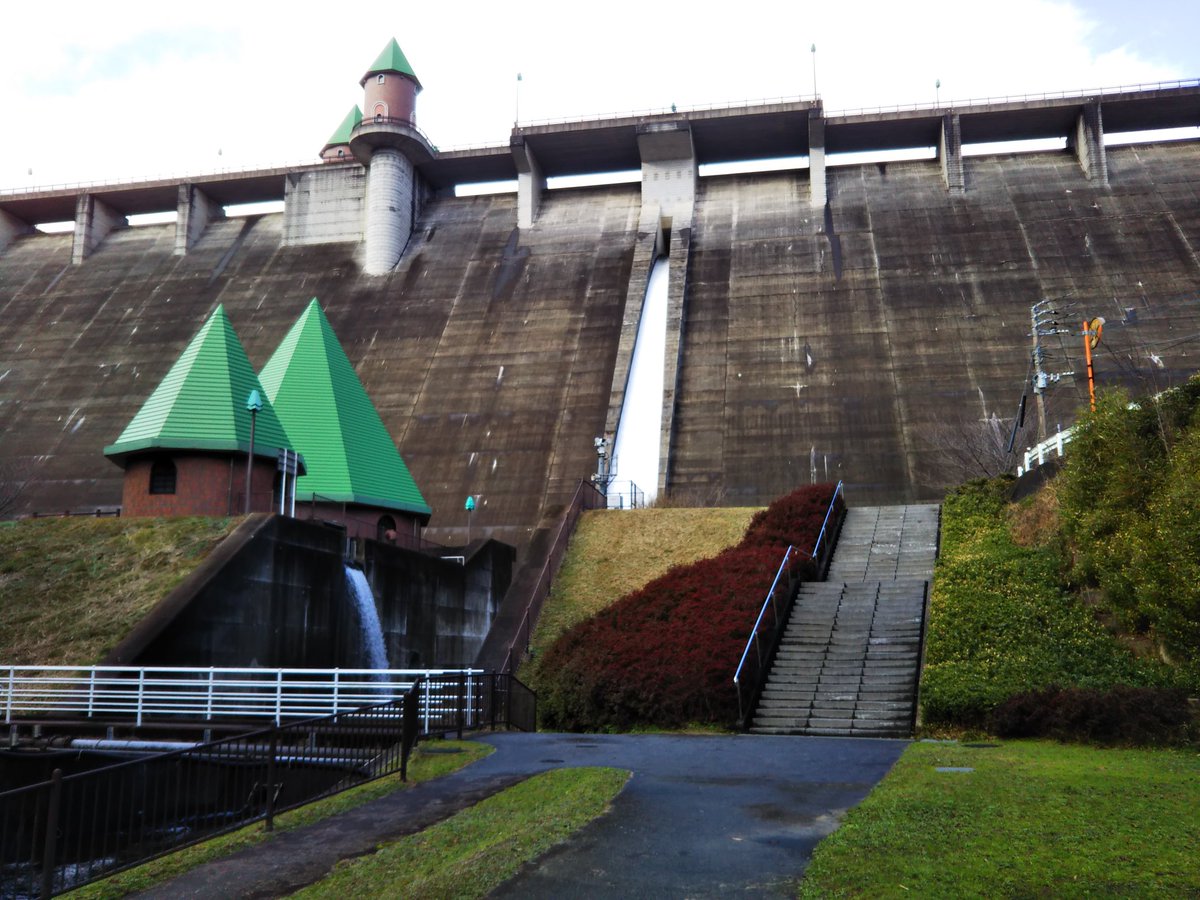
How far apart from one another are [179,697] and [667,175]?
42.5 m

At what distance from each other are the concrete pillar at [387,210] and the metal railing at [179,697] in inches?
1502

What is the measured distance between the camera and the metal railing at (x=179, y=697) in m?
16.1

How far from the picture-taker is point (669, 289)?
4856cm

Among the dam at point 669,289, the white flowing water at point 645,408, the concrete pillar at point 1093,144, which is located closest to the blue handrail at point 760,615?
the dam at point 669,289

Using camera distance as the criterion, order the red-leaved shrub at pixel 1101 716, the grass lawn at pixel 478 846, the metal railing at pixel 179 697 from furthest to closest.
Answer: the metal railing at pixel 179 697, the red-leaved shrub at pixel 1101 716, the grass lawn at pixel 478 846

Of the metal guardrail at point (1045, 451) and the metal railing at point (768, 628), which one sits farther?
the metal guardrail at point (1045, 451)

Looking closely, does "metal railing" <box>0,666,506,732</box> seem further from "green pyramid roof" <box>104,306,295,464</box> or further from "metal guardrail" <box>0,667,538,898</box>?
"green pyramid roof" <box>104,306,295,464</box>

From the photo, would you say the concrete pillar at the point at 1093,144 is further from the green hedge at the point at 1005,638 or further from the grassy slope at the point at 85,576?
the grassy slope at the point at 85,576

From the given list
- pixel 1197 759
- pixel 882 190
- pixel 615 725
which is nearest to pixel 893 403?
pixel 882 190

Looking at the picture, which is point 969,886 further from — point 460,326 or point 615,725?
point 460,326

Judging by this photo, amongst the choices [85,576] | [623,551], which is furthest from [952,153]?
[85,576]

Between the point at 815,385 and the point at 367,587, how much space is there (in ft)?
75.8

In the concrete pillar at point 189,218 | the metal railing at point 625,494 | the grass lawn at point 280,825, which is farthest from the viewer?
the concrete pillar at point 189,218

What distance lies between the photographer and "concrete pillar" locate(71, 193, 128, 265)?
6081cm
